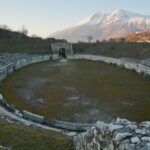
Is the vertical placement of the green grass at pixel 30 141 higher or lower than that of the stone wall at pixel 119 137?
lower

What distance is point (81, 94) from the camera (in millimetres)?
26359

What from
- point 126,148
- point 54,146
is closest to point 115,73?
point 54,146

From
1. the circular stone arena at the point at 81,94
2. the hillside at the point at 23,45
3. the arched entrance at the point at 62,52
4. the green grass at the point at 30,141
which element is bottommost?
the circular stone arena at the point at 81,94

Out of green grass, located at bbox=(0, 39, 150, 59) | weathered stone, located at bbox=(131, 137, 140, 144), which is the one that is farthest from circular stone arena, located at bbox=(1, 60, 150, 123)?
weathered stone, located at bbox=(131, 137, 140, 144)

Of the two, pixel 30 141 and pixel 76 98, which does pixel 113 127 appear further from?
pixel 76 98

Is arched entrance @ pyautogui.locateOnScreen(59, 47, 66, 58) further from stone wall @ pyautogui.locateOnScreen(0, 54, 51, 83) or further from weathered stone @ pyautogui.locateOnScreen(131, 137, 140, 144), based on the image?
weathered stone @ pyautogui.locateOnScreen(131, 137, 140, 144)

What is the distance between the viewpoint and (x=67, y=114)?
67.7ft

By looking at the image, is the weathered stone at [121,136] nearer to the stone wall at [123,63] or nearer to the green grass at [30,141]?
the green grass at [30,141]

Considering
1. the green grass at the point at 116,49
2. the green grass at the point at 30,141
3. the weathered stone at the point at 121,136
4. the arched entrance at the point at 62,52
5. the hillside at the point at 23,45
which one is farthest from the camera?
the arched entrance at the point at 62,52

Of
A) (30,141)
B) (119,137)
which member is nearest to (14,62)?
(30,141)

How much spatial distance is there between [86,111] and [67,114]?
158 centimetres

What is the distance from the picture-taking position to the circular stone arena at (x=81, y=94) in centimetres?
2102

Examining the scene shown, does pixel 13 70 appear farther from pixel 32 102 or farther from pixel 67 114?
pixel 67 114

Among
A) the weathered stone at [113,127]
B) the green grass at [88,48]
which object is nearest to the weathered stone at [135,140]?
the weathered stone at [113,127]
